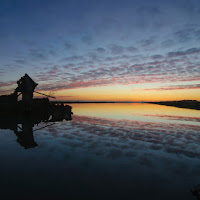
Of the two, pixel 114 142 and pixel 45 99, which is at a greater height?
pixel 45 99

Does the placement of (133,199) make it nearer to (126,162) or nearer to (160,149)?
(126,162)

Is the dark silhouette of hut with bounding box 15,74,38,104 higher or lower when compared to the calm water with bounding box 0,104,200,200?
higher

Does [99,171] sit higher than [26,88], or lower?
lower

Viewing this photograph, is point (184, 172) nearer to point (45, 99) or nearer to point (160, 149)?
point (160, 149)

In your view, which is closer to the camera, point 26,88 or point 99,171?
point 99,171

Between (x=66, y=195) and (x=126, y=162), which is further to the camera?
(x=126, y=162)

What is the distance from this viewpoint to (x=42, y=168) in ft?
22.3

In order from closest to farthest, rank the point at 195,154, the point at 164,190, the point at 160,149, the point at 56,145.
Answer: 1. the point at 164,190
2. the point at 195,154
3. the point at 160,149
4. the point at 56,145

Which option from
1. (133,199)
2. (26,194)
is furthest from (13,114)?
(133,199)

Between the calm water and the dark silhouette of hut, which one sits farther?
the dark silhouette of hut

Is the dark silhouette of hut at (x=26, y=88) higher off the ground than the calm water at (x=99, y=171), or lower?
higher

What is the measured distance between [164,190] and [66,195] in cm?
351

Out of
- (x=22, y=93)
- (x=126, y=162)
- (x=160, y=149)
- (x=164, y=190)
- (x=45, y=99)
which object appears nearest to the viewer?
(x=164, y=190)

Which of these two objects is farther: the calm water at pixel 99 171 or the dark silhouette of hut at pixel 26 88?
the dark silhouette of hut at pixel 26 88
